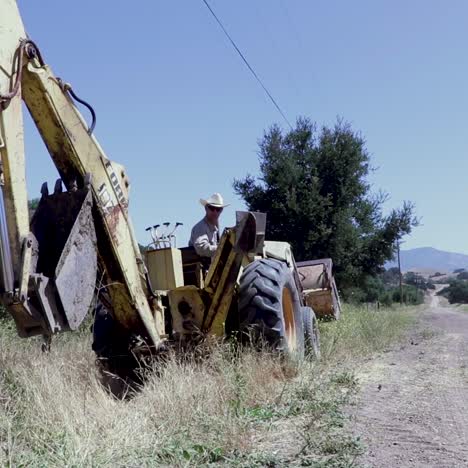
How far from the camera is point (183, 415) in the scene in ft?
16.2

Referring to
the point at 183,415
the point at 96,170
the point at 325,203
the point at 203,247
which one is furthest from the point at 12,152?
the point at 325,203

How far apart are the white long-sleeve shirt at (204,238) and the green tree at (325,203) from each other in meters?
15.2

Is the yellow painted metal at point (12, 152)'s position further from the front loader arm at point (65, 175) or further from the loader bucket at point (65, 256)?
the loader bucket at point (65, 256)

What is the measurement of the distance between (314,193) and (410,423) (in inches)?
729

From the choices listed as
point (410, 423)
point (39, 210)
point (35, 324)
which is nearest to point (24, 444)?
point (35, 324)

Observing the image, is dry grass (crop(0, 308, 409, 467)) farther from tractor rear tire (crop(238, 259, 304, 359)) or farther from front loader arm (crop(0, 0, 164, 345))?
front loader arm (crop(0, 0, 164, 345))

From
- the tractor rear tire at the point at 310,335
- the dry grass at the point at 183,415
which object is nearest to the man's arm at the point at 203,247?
the dry grass at the point at 183,415

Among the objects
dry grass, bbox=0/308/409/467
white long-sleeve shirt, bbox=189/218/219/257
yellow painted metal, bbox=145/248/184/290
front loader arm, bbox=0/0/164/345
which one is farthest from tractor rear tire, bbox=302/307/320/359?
front loader arm, bbox=0/0/164/345

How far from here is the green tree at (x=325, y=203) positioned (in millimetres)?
23406

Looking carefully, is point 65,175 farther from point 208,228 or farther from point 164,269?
point 208,228

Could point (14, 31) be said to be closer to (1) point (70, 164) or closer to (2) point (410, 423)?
(1) point (70, 164)

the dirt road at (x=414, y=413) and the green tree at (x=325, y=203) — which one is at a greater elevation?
the green tree at (x=325, y=203)

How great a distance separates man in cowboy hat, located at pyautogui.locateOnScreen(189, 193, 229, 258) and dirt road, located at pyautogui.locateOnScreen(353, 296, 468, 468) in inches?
84.1

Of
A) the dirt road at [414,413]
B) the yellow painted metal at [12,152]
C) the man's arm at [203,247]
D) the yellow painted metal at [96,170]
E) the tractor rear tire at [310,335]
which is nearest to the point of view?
the dirt road at [414,413]
